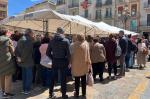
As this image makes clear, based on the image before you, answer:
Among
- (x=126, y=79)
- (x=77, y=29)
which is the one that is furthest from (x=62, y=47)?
(x=77, y=29)

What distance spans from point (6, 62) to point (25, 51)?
0.65 m

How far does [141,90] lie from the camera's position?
10820 mm

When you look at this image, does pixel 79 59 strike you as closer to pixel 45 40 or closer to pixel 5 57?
pixel 45 40

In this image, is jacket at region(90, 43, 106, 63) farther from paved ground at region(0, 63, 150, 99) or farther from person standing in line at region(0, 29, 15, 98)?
person standing in line at region(0, 29, 15, 98)

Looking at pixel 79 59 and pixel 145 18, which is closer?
pixel 79 59

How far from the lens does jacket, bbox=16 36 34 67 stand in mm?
9453

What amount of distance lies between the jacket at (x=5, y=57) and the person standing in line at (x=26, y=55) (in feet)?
1.18

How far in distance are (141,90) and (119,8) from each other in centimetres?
5233

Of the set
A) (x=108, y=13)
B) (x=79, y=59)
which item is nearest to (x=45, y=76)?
(x=79, y=59)

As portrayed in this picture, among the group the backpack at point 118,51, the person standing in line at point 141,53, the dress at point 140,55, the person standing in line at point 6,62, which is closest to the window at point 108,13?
the person standing in line at point 141,53

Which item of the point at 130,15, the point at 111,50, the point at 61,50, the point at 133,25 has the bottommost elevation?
the point at 111,50

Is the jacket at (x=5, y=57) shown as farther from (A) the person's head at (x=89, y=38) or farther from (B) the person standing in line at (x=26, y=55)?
(A) the person's head at (x=89, y=38)

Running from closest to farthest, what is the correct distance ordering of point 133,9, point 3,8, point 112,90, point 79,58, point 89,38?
point 79,58, point 112,90, point 89,38, point 133,9, point 3,8

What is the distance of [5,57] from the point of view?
9086mm
